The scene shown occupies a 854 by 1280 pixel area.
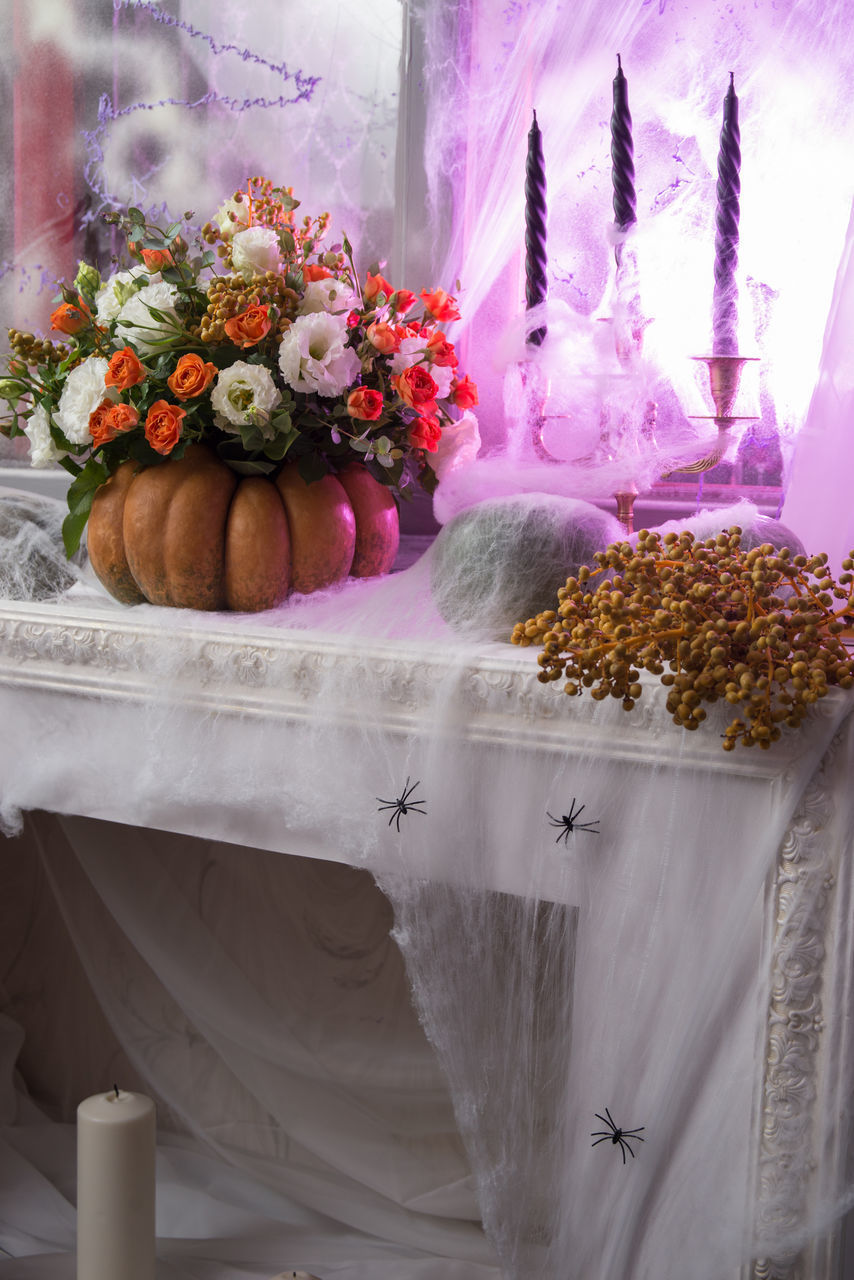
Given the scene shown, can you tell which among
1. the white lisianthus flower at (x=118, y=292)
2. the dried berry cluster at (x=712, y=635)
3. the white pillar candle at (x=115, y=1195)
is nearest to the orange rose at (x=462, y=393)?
the white lisianthus flower at (x=118, y=292)

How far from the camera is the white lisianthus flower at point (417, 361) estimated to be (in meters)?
1.13

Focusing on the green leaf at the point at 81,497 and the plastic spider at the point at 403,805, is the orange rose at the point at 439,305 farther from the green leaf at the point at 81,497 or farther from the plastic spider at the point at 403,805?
the plastic spider at the point at 403,805

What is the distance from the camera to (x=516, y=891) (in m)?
0.92

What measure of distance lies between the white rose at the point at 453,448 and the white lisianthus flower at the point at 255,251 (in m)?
0.25

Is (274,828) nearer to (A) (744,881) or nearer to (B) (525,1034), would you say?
(B) (525,1034)

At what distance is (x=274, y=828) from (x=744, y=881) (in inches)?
17.2

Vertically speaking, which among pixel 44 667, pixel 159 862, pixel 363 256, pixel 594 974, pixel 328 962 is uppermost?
pixel 363 256

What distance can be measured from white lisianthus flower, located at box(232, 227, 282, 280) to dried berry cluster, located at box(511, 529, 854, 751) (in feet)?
1.72

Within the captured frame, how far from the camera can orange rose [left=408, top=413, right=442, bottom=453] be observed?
111cm

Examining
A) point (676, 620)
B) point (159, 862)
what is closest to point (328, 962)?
point (159, 862)

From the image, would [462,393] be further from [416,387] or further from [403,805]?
[403,805]

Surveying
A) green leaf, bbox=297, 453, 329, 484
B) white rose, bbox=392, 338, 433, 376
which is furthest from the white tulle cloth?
white rose, bbox=392, 338, 433, 376

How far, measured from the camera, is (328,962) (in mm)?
1469

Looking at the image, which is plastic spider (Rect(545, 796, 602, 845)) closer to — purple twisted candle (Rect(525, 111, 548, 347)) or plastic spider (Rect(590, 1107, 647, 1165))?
plastic spider (Rect(590, 1107, 647, 1165))
